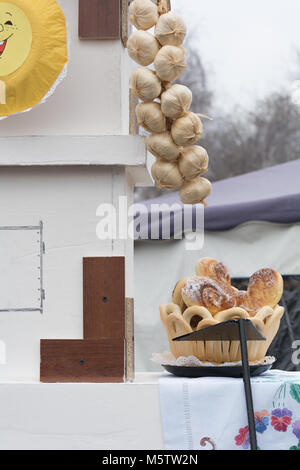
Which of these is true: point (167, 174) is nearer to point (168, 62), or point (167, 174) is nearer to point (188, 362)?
point (168, 62)

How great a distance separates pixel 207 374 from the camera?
6.16 ft

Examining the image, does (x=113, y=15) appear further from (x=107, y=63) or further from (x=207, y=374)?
(x=207, y=374)

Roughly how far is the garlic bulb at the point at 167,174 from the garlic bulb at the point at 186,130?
0.20 ft

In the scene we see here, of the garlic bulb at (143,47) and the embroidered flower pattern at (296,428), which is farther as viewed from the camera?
the garlic bulb at (143,47)

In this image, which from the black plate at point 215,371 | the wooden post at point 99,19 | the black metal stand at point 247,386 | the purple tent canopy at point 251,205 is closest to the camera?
the black metal stand at point 247,386

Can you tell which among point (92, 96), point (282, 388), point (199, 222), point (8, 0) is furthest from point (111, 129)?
point (199, 222)

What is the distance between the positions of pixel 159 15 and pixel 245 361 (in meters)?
0.92

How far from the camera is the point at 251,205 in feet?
12.9

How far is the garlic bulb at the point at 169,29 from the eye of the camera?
1.90 meters

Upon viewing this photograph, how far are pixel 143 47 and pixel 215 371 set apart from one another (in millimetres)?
826

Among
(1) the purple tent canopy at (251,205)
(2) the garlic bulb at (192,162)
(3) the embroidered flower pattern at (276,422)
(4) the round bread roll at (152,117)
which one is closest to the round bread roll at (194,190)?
(2) the garlic bulb at (192,162)

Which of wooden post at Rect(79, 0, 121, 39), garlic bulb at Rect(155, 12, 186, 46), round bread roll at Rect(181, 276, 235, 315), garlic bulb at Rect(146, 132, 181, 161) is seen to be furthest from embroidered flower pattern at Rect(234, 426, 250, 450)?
wooden post at Rect(79, 0, 121, 39)

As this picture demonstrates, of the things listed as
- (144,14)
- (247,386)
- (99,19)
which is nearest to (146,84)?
(144,14)

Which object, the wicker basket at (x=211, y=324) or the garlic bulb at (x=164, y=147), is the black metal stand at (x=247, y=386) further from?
the garlic bulb at (x=164, y=147)
